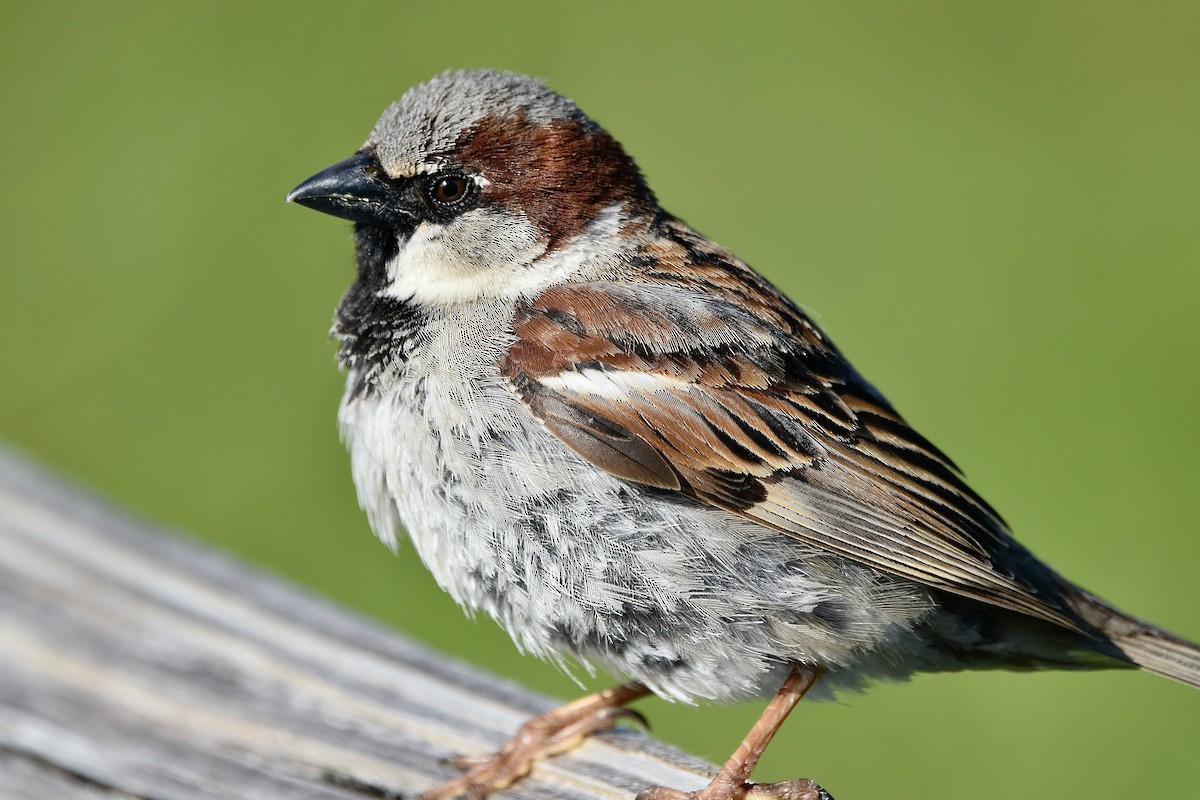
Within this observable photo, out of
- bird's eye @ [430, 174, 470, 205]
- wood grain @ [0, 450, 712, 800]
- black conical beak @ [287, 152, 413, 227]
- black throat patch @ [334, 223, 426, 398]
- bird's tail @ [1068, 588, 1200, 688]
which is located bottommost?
wood grain @ [0, 450, 712, 800]

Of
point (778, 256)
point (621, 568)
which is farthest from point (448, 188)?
point (778, 256)

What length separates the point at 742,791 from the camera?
94.0 inches

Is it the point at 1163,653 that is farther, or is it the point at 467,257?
the point at 467,257

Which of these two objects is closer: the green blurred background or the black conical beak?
the black conical beak

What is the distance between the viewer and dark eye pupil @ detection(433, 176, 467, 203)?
2.86 meters

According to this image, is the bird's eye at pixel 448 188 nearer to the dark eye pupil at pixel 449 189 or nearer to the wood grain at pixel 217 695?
the dark eye pupil at pixel 449 189

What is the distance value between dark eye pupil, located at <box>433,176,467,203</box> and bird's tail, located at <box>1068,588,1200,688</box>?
140 centimetres

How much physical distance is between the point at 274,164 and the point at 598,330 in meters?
2.75

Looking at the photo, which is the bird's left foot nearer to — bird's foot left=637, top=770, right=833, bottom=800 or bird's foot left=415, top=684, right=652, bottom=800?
bird's foot left=637, top=770, right=833, bottom=800

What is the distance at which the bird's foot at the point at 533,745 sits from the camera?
2.31 metres

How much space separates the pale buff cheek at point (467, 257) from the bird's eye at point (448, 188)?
41 millimetres

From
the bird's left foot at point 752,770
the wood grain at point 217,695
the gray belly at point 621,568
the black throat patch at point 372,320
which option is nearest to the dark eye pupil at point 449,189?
the black throat patch at point 372,320

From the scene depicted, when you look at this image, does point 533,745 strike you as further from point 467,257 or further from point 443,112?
point 443,112

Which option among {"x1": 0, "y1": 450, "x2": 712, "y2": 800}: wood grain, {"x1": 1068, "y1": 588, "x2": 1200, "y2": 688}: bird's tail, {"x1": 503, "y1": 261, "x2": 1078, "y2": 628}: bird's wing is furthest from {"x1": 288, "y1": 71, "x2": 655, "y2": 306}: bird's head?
{"x1": 1068, "y1": 588, "x2": 1200, "y2": 688}: bird's tail
